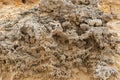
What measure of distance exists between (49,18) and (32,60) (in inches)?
23.9

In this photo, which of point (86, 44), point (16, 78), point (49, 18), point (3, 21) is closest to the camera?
point (16, 78)

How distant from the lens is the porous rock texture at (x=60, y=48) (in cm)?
282

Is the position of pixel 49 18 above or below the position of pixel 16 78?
above

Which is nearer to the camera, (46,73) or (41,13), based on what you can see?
(46,73)

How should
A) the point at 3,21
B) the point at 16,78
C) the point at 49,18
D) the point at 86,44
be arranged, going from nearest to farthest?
the point at 16,78 < the point at 86,44 < the point at 49,18 < the point at 3,21

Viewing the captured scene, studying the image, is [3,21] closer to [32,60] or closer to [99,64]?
[32,60]

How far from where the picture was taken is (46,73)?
9.23 feet

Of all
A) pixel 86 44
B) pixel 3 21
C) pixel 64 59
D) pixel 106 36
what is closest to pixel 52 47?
pixel 64 59

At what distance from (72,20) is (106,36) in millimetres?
412

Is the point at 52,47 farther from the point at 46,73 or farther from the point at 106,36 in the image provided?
the point at 106,36

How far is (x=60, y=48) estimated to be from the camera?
2938mm

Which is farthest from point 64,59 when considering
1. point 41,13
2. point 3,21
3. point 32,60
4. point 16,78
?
point 3,21

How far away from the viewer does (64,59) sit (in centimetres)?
287

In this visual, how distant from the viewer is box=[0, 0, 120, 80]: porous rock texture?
9.25 feet
